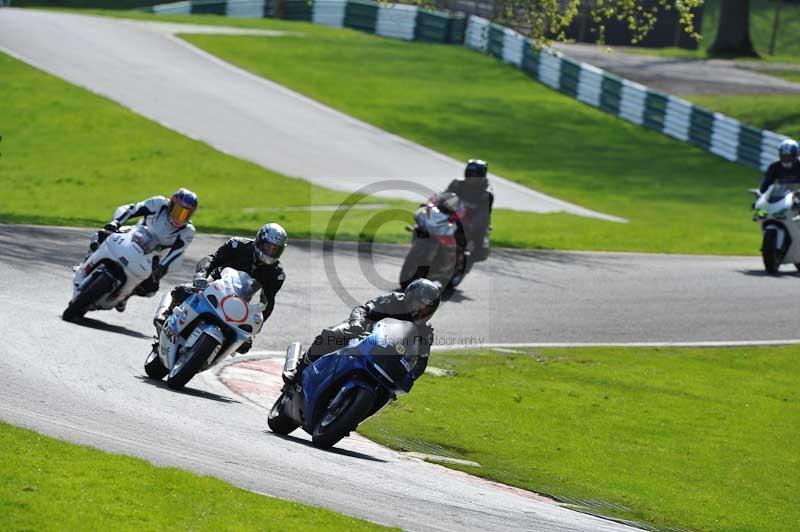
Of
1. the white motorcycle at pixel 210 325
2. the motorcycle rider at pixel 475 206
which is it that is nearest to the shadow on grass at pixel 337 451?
the white motorcycle at pixel 210 325

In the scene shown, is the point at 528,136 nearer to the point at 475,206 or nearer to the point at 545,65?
the point at 545,65

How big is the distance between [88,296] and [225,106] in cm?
2411

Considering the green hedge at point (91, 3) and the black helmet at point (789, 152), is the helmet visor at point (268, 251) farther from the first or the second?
the green hedge at point (91, 3)

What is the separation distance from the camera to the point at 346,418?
442 inches

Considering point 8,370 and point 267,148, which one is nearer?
point 8,370

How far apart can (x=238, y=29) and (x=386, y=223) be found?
74.9 ft

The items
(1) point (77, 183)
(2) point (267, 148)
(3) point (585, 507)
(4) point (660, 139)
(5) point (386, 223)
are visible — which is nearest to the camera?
(3) point (585, 507)

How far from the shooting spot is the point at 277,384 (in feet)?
47.6

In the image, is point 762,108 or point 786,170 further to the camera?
point 762,108

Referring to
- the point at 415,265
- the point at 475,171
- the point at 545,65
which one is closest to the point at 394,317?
the point at 415,265

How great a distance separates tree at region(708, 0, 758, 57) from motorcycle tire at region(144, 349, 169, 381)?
47.5 m

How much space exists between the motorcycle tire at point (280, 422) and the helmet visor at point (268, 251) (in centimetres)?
148

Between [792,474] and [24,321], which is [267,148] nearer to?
[24,321]

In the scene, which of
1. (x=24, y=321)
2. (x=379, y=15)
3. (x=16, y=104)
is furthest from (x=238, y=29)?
(x=24, y=321)
